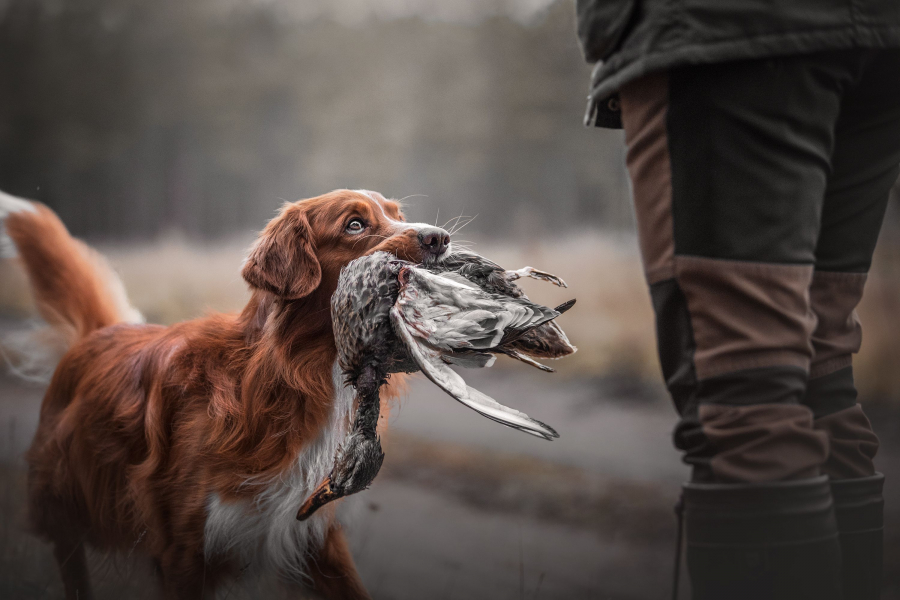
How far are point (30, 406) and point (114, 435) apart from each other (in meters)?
2.14

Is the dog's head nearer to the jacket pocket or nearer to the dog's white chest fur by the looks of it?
the dog's white chest fur

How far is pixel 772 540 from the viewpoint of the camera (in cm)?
82

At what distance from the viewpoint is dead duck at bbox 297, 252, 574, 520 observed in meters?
1.06

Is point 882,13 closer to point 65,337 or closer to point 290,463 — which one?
point 290,463

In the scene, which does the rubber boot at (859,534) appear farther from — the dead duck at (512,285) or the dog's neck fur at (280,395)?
the dog's neck fur at (280,395)

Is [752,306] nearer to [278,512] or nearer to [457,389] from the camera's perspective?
[457,389]

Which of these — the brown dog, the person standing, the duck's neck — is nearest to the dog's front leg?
the brown dog

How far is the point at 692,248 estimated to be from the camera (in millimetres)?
858

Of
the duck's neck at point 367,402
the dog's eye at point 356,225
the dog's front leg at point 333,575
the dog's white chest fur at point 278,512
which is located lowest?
the dog's front leg at point 333,575

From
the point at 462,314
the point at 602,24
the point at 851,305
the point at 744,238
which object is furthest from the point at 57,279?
the point at 851,305

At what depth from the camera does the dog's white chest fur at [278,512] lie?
1.41 m

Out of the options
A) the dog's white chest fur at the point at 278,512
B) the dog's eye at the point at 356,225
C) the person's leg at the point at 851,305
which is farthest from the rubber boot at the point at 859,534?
the dog's eye at the point at 356,225

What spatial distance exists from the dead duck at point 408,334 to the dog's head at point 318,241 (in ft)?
0.51

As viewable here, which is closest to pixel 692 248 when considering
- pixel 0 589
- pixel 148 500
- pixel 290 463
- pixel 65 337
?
pixel 290 463
